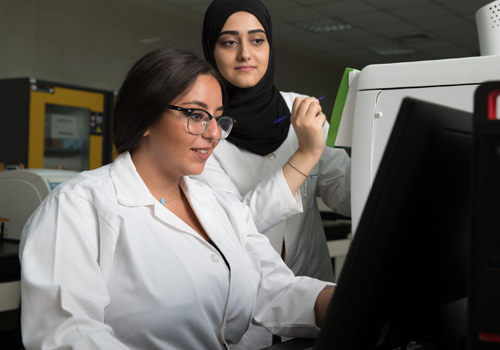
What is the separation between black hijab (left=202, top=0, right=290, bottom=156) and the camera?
1414 mm

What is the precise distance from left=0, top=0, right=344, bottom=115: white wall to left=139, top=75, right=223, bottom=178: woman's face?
3.21m

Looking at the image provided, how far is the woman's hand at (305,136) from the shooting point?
1240 millimetres

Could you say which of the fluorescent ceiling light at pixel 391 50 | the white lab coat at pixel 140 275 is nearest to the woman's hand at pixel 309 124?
the white lab coat at pixel 140 275

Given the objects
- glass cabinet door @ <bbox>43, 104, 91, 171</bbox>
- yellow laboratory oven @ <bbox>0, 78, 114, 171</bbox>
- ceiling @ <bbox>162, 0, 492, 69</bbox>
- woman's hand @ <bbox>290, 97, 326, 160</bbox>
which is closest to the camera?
woman's hand @ <bbox>290, 97, 326, 160</bbox>

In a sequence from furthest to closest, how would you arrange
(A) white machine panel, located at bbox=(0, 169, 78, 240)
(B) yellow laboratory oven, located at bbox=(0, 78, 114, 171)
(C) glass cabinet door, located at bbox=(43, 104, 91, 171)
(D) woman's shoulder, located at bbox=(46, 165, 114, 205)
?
(C) glass cabinet door, located at bbox=(43, 104, 91, 171) → (B) yellow laboratory oven, located at bbox=(0, 78, 114, 171) → (A) white machine panel, located at bbox=(0, 169, 78, 240) → (D) woman's shoulder, located at bbox=(46, 165, 114, 205)

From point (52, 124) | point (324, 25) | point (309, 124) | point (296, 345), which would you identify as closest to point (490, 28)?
point (309, 124)

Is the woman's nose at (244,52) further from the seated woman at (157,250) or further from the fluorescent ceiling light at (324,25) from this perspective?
the fluorescent ceiling light at (324,25)

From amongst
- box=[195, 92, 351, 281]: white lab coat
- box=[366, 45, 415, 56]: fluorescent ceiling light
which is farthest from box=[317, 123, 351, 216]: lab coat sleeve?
box=[366, 45, 415, 56]: fluorescent ceiling light

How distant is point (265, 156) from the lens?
1486 millimetres

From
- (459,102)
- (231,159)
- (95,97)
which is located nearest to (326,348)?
(459,102)

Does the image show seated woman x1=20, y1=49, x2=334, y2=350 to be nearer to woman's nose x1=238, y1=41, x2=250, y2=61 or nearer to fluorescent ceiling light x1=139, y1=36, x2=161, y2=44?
woman's nose x1=238, y1=41, x2=250, y2=61

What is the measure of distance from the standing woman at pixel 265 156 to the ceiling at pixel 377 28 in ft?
13.2

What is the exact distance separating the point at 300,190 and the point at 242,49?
1.37ft

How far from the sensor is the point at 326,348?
443 millimetres
